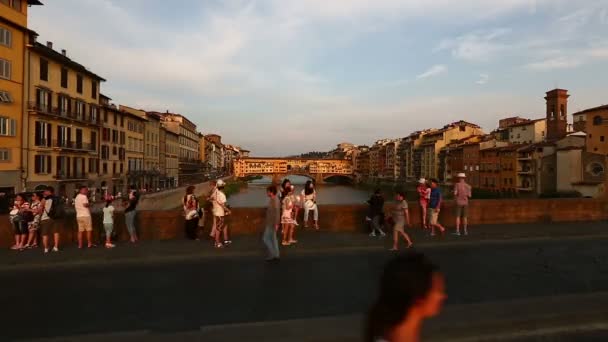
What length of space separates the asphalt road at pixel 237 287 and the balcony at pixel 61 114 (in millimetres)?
32251

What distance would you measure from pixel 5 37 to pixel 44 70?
4727 millimetres

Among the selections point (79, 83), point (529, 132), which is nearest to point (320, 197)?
point (529, 132)

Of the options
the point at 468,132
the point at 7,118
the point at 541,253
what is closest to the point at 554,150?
the point at 468,132

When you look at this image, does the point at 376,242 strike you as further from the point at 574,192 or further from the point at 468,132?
the point at 468,132

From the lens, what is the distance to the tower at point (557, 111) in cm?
6994

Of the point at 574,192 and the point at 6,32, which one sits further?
the point at 574,192

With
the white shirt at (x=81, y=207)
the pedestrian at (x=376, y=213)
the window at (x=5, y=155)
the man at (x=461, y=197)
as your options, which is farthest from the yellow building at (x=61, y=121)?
the man at (x=461, y=197)

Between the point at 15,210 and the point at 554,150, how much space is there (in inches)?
2579

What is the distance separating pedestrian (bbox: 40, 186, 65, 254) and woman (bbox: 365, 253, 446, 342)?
30.8 ft

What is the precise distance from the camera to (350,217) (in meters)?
12.5

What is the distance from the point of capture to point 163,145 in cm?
7431

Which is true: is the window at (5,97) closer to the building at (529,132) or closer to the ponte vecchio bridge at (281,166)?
the building at (529,132)

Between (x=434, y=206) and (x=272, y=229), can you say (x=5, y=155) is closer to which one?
(x=272, y=229)

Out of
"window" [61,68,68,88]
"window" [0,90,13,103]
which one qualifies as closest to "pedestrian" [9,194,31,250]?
"window" [0,90,13,103]
